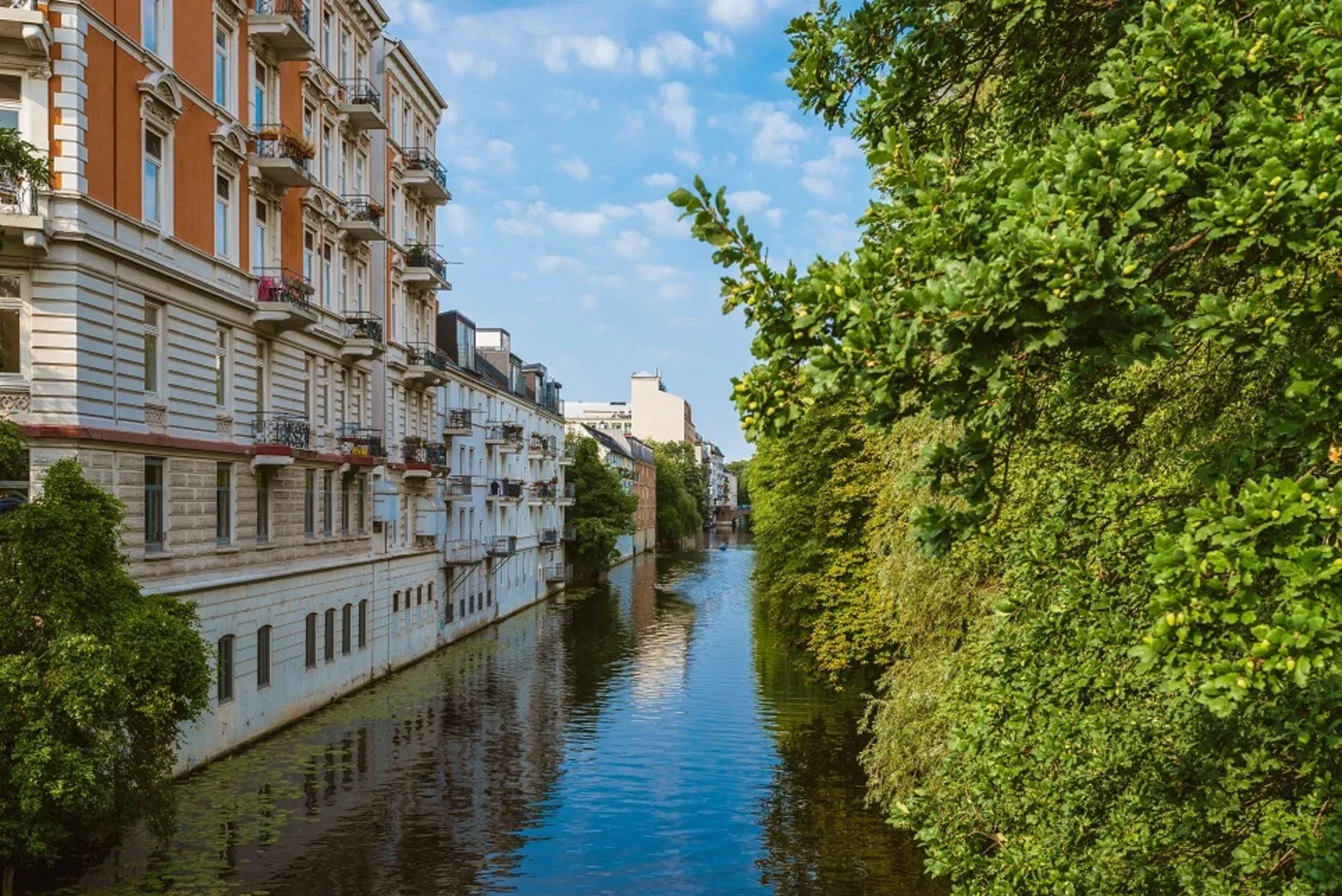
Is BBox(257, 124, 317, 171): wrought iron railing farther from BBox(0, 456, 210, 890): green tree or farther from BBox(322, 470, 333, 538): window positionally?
BBox(0, 456, 210, 890): green tree

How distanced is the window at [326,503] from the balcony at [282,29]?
38.1 feet

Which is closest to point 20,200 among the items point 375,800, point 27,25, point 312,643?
point 27,25

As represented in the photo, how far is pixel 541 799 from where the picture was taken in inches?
898

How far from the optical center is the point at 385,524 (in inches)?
1453

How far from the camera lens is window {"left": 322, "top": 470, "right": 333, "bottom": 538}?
102ft

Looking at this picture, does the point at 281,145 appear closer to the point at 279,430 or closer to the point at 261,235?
the point at 261,235

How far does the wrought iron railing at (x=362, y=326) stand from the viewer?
33438 millimetres

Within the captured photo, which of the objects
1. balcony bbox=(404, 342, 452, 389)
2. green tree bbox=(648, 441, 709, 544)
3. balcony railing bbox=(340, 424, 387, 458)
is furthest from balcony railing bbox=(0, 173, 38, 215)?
green tree bbox=(648, 441, 709, 544)

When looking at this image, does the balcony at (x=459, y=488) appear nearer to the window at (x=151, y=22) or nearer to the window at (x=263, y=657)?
the window at (x=263, y=657)

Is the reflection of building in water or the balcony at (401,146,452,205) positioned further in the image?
the balcony at (401,146,452,205)

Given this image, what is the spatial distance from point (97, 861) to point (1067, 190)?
18.3 metres

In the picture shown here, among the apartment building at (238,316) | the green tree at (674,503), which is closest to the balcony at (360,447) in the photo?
the apartment building at (238,316)

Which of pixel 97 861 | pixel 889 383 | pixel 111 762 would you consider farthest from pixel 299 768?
pixel 889 383

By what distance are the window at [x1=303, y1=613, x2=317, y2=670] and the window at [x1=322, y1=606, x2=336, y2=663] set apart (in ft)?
2.31
